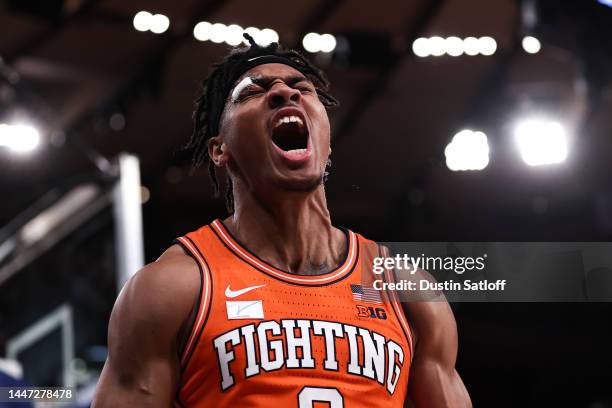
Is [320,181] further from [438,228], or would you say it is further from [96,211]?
[438,228]

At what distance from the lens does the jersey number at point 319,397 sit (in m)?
2.06

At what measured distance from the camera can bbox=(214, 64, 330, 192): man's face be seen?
2.27 m

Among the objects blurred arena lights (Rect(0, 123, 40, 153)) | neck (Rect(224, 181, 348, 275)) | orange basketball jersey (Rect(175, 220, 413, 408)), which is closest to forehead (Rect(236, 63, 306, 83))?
neck (Rect(224, 181, 348, 275))

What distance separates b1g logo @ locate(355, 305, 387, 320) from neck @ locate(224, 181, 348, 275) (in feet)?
0.49

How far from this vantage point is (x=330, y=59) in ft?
28.9

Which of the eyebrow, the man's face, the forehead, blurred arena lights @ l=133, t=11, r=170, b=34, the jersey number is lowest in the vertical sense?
the jersey number

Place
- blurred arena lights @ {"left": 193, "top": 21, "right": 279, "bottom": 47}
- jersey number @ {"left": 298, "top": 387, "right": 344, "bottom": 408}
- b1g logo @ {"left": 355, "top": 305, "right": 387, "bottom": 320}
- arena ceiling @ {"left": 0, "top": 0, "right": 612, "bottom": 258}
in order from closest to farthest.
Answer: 1. jersey number @ {"left": 298, "top": 387, "right": 344, "bottom": 408}
2. b1g logo @ {"left": 355, "top": 305, "right": 387, "bottom": 320}
3. arena ceiling @ {"left": 0, "top": 0, "right": 612, "bottom": 258}
4. blurred arena lights @ {"left": 193, "top": 21, "right": 279, "bottom": 47}

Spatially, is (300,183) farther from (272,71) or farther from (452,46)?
(452,46)

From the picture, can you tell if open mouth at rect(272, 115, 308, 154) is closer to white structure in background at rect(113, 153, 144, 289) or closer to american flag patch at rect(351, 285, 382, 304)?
american flag patch at rect(351, 285, 382, 304)

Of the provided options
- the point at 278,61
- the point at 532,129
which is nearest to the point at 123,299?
the point at 278,61

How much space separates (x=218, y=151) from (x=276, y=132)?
0.22m

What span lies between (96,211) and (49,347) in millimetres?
912

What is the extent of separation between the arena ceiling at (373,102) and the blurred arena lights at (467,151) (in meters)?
0.11

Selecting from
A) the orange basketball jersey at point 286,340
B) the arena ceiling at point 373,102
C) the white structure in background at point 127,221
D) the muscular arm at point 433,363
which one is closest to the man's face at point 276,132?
the orange basketball jersey at point 286,340
